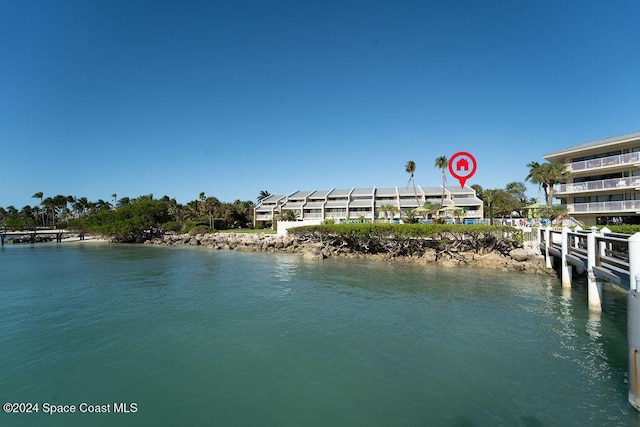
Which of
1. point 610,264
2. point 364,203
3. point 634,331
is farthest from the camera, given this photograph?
point 364,203

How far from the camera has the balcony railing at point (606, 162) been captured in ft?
96.4

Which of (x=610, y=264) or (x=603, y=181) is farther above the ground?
(x=603, y=181)

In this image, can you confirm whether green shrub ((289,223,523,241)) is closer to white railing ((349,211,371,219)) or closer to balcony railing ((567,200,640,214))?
balcony railing ((567,200,640,214))

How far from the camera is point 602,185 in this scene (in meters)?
31.9

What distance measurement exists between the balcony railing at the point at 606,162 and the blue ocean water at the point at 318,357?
19.3 m

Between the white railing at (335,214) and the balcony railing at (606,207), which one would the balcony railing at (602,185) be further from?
the white railing at (335,214)

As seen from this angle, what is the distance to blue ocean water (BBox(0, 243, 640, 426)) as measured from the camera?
7.36 meters

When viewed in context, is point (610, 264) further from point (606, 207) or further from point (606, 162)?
point (606, 162)

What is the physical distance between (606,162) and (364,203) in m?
40.9

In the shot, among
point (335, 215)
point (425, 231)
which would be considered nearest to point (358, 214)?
point (335, 215)

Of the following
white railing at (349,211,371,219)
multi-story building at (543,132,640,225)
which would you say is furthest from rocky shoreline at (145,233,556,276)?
white railing at (349,211,371,219)

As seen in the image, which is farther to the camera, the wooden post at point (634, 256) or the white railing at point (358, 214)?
the white railing at point (358, 214)

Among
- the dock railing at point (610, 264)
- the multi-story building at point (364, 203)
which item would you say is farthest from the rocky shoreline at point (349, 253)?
the multi-story building at point (364, 203)

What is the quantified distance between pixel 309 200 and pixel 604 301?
61.1 meters
